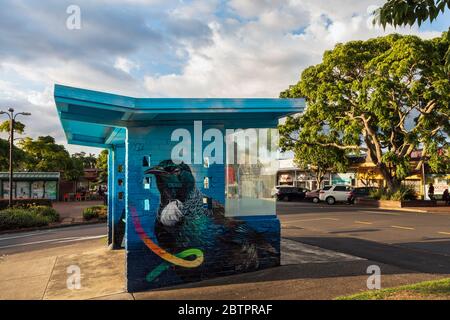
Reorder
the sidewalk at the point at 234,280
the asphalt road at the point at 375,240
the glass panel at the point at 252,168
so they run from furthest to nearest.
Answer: the asphalt road at the point at 375,240 < the glass panel at the point at 252,168 < the sidewalk at the point at 234,280

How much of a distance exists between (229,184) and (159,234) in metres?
1.57

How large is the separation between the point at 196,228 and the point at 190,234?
0.14m

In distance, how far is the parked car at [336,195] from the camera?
3394cm

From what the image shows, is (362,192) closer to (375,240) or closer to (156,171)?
(375,240)

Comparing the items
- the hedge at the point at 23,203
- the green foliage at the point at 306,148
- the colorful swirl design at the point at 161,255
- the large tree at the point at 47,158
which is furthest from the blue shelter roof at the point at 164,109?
the large tree at the point at 47,158

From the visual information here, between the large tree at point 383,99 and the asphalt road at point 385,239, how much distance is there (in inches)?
441

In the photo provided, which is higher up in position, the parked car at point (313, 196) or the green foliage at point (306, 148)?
the green foliage at point (306, 148)

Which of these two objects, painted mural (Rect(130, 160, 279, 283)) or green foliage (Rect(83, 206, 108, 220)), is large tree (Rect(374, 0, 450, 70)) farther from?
green foliage (Rect(83, 206, 108, 220))

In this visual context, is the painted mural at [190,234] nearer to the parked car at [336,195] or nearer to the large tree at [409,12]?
the large tree at [409,12]

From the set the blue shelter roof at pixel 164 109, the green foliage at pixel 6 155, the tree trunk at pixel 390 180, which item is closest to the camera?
the blue shelter roof at pixel 164 109

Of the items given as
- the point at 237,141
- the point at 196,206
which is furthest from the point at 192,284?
the point at 237,141

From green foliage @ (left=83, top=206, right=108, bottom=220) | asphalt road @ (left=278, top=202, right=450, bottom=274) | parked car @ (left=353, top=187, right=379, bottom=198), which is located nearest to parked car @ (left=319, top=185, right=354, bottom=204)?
parked car @ (left=353, top=187, right=379, bottom=198)
